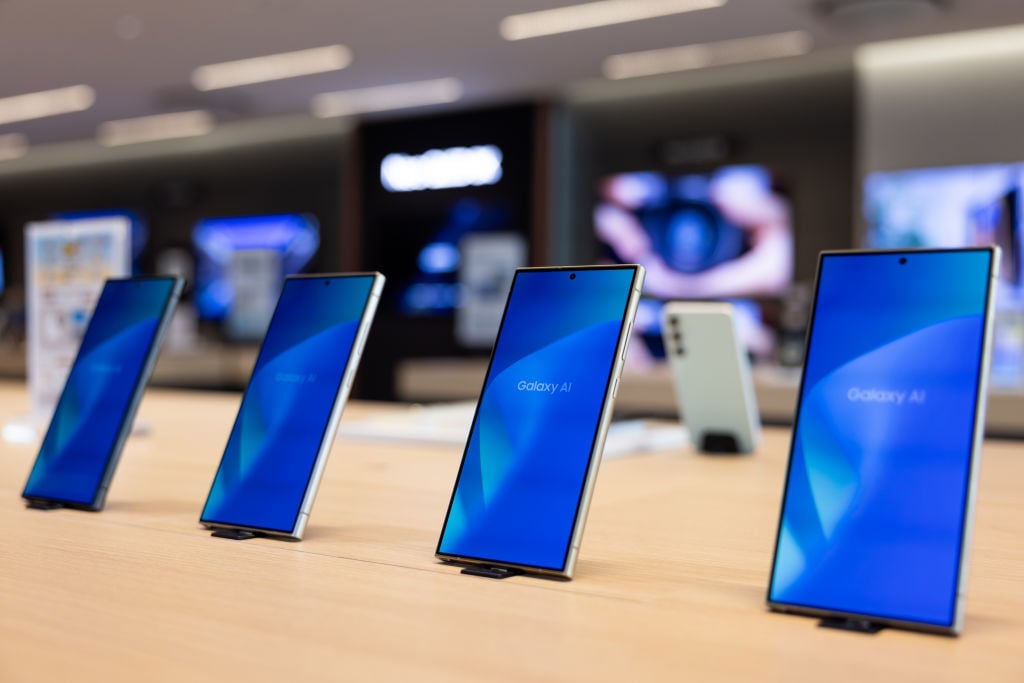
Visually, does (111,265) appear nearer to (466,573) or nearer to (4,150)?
(466,573)

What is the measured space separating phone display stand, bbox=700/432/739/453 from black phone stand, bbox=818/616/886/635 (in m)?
1.54

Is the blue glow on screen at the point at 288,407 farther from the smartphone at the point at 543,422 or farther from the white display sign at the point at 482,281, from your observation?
the white display sign at the point at 482,281

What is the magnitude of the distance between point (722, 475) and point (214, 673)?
1.44 metres

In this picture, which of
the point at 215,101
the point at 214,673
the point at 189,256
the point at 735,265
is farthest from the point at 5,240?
the point at 214,673

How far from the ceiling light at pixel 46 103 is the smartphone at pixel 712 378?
6886mm

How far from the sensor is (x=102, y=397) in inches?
67.8

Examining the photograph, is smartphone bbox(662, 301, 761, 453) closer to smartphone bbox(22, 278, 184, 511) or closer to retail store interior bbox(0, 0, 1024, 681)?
retail store interior bbox(0, 0, 1024, 681)

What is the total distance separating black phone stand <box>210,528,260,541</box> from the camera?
4.70 ft

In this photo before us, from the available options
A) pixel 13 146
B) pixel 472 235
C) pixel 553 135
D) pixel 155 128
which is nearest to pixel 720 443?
pixel 553 135

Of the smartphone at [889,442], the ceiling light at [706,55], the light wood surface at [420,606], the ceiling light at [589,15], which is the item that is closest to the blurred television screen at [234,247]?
the ceiling light at [706,55]

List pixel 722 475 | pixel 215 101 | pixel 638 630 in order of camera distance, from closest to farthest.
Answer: pixel 638 630, pixel 722 475, pixel 215 101

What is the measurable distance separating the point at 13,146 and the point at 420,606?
11489 millimetres

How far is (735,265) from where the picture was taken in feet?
25.8

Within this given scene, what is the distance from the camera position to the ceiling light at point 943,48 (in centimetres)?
672
